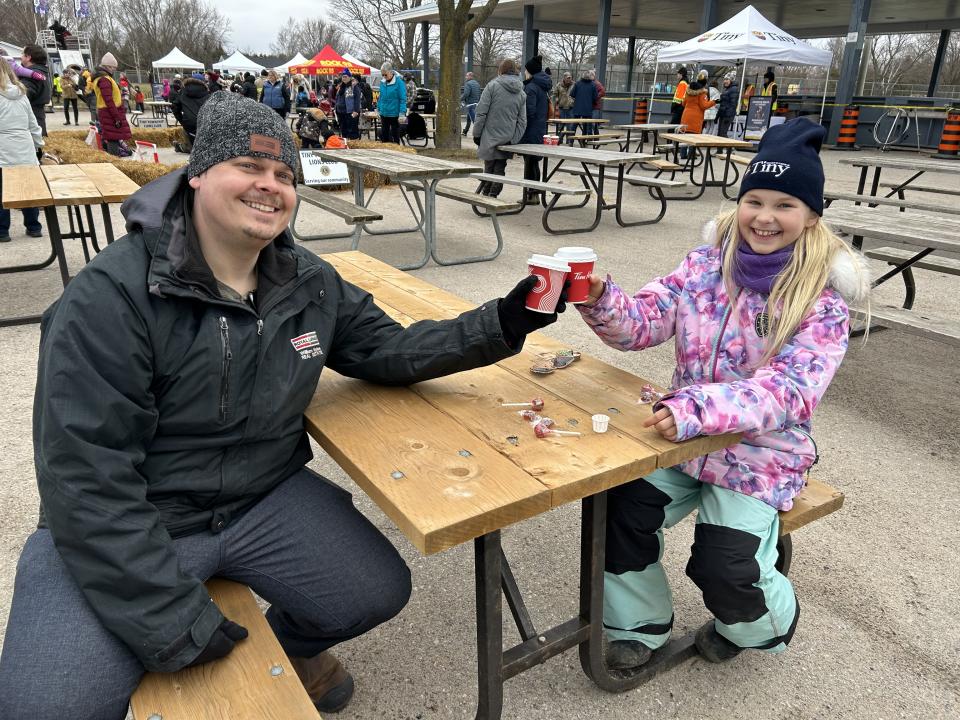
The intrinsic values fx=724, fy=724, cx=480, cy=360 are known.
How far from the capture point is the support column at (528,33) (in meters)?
24.1

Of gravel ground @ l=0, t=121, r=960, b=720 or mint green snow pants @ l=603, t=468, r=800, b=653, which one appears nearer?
mint green snow pants @ l=603, t=468, r=800, b=653

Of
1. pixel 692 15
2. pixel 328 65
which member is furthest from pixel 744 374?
pixel 692 15

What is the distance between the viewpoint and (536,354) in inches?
Result: 83.8

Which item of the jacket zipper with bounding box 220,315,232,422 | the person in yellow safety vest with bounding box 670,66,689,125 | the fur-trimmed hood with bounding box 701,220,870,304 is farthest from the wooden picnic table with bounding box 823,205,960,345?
the person in yellow safety vest with bounding box 670,66,689,125

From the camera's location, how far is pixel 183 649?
1344 millimetres

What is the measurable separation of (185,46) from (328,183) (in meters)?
59.2

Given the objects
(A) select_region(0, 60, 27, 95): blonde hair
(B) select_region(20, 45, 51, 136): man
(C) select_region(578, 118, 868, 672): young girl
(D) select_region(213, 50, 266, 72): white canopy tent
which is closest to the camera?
(C) select_region(578, 118, 868, 672): young girl

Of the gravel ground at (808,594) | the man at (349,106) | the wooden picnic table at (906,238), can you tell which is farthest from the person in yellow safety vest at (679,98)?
the gravel ground at (808,594)

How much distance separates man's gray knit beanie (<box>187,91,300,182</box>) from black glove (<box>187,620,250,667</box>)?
0.97 meters

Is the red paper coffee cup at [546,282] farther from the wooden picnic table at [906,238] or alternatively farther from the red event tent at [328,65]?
the red event tent at [328,65]

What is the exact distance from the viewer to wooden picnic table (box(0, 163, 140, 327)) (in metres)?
4.39

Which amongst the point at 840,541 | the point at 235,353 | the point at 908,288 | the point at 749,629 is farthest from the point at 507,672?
the point at 908,288

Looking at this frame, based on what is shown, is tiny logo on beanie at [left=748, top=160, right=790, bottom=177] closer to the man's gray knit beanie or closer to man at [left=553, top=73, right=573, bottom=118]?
the man's gray knit beanie

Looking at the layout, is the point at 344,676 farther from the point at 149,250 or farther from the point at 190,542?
the point at 149,250
